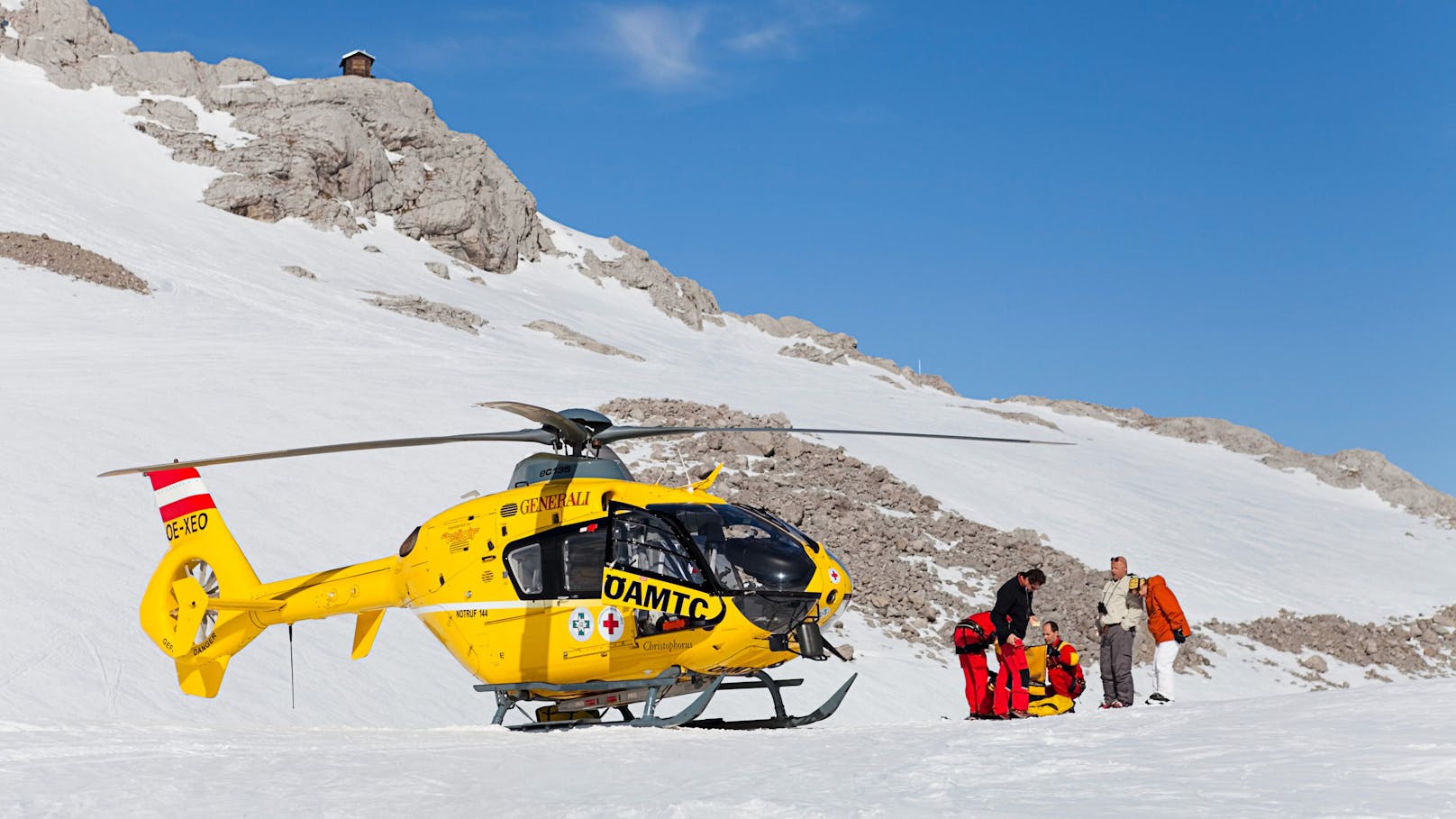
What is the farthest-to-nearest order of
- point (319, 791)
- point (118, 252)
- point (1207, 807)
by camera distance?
point (118, 252), point (319, 791), point (1207, 807)

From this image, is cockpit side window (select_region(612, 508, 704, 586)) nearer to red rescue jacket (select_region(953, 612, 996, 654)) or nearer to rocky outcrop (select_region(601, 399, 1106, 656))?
red rescue jacket (select_region(953, 612, 996, 654))

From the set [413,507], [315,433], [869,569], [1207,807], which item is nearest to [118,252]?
[315,433]

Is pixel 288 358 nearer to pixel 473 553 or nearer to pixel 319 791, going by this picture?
pixel 473 553

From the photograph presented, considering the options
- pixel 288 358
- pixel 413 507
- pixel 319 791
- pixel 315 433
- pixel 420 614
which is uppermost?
pixel 288 358

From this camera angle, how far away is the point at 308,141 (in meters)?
70.1

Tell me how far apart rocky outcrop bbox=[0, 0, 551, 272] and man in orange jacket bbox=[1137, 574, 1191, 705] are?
60.4 meters

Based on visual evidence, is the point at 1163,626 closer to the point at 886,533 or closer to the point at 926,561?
the point at 926,561

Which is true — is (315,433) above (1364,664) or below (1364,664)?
above

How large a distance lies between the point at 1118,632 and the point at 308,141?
66.5m

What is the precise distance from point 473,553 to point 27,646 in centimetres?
680

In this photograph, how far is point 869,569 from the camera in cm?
2525

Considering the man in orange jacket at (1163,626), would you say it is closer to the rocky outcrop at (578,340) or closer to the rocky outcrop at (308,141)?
the rocky outcrop at (578,340)

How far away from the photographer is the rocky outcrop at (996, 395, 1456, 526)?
5328cm

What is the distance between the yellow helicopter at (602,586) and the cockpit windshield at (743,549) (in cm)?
1
